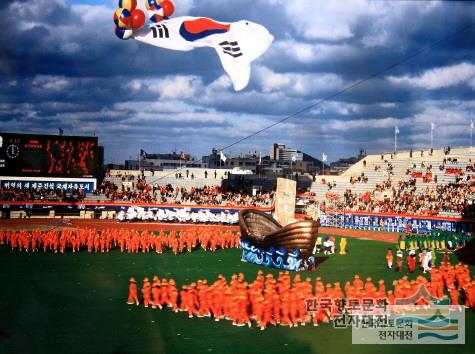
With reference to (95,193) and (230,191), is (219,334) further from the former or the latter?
(230,191)

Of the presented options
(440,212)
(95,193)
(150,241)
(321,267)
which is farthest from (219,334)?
(95,193)

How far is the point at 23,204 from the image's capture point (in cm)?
4731

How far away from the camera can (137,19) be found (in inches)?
1045

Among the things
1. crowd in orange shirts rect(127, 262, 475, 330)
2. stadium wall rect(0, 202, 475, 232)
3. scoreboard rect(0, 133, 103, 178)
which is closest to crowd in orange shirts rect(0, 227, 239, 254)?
crowd in orange shirts rect(127, 262, 475, 330)

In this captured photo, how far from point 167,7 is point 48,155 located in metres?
25.1

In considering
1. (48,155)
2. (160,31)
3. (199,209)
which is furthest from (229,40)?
(48,155)

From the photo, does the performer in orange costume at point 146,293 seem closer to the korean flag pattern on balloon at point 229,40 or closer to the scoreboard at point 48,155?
the korean flag pattern on balloon at point 229,40

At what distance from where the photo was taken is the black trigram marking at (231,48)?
30.6m

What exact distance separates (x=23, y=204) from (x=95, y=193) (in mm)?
6331

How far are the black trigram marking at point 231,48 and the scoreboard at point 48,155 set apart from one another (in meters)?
22.3

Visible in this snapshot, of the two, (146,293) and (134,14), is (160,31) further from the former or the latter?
(146,293)

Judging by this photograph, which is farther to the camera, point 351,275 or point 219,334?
point 351,275

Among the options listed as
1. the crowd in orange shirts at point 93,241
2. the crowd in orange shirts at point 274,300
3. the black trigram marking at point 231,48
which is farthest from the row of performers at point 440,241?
the crowd in orange shirts at point 274,300

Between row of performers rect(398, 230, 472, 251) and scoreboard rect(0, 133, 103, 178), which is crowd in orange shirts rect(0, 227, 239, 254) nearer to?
row of performers rect(398, 230, 472, 251)
